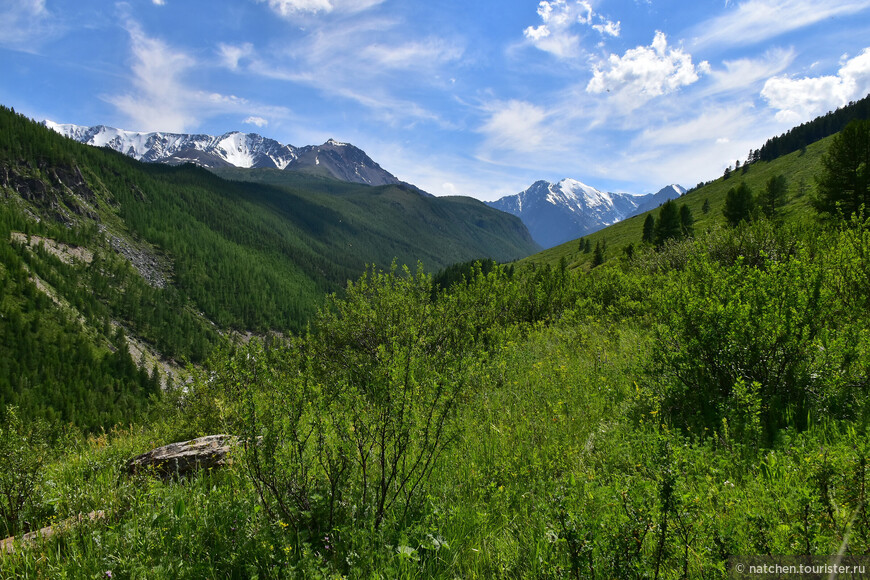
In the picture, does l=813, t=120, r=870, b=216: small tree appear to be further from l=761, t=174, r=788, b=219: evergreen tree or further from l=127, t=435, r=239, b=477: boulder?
l=127, t=435, r=239, b=477: boulder

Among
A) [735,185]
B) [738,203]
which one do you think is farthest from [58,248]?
[735,185]

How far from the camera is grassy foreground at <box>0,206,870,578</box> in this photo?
2902 millimetres

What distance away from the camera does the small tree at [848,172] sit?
3547cm

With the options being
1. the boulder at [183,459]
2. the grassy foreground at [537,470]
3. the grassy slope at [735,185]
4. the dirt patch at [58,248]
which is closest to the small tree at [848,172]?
the grassy foreground at [537,470]

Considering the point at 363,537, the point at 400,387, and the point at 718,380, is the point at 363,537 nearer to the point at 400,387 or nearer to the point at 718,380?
the point at 400,387

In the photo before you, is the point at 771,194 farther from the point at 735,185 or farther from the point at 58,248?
the point at 58,248

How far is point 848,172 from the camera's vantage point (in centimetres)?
3631

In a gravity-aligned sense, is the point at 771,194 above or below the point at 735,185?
below

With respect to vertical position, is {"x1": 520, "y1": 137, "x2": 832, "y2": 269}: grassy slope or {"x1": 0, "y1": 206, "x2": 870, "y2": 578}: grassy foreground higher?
{"x1": 520, "y1": 137, "x2": 832, "y2": 269}: grassy slope

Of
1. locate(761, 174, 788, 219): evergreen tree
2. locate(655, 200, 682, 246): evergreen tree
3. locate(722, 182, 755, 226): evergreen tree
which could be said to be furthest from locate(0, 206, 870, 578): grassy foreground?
locate(761, 174, 788, 219): evergreen tree

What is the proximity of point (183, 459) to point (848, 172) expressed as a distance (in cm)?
5466

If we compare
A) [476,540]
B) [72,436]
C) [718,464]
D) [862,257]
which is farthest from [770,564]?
[72,436]

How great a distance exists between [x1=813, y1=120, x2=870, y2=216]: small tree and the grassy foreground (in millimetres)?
41781

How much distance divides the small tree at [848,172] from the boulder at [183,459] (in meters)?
49.2
